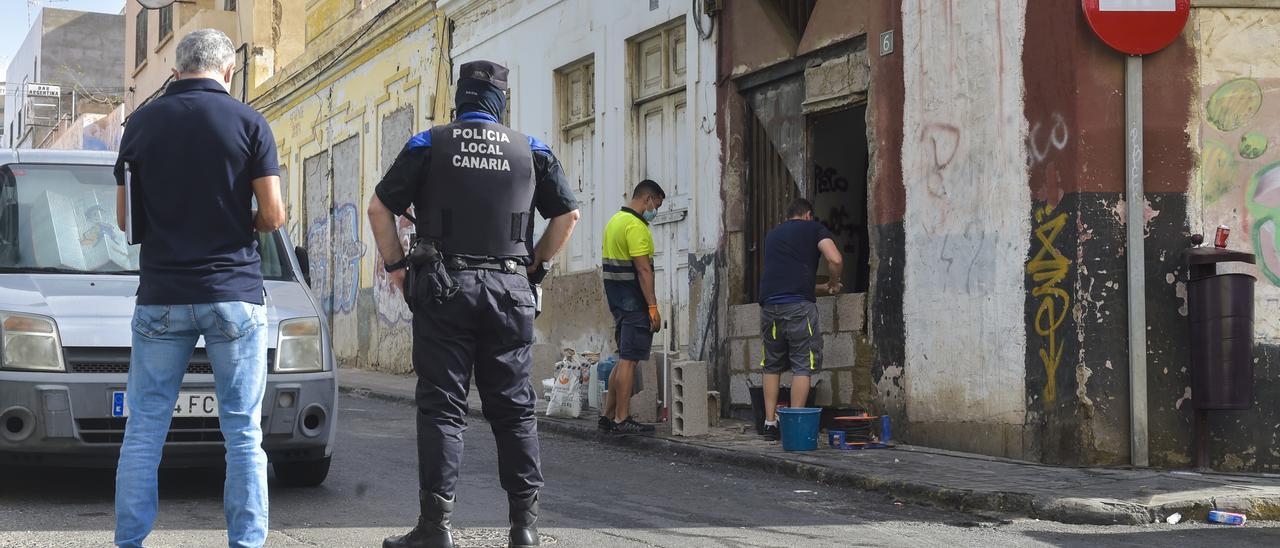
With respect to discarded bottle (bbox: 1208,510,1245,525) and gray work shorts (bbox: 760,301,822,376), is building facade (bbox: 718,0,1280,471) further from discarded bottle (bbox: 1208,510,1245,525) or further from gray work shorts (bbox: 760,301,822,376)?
discarded bottle (bbox: 1208,510,1245,525)

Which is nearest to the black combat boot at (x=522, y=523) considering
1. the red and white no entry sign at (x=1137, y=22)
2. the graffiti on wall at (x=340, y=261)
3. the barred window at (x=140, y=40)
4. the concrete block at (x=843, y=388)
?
the red and white no entry sign at (x=1137, y=22)

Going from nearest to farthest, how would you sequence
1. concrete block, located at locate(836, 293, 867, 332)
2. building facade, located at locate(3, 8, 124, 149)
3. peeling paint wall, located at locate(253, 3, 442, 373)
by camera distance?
concrete block, located at locate(836, 293, 867, 332)
peeling paint wall, located at locate(253, 3, 442, 373)
building facade, located at locate(3, 8, 124, 149)

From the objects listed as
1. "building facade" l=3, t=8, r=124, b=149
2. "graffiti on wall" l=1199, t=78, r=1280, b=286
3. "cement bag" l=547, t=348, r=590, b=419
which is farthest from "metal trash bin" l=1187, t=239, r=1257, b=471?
"building facade" l=3, t=8, r=124, b=149

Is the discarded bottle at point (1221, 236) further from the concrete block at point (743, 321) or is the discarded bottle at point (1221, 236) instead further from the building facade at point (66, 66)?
the building facade at point (66, 66)

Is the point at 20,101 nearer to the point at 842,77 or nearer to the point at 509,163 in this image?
the point at 842,77

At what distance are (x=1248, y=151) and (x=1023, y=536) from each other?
3.50 metres

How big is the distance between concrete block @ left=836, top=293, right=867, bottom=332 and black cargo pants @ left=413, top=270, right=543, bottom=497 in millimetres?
5381

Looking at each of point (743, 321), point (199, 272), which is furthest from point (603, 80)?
point (199, 272)

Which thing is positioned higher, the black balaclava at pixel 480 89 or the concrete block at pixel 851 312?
the black balaclava at pixel 480 89

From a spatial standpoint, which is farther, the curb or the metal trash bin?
the metal trash bin

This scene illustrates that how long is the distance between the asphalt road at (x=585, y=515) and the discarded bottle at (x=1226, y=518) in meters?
0.10

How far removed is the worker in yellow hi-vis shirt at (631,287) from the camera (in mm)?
10555

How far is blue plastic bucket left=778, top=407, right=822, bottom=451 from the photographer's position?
941cm

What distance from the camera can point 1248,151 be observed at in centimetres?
882
